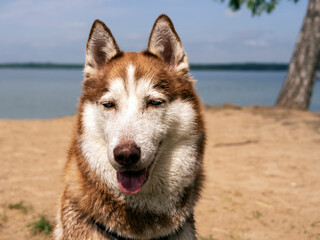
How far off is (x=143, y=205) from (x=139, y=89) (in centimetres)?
95

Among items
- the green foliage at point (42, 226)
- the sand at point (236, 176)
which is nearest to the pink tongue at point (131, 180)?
the sand at point (236, 176)

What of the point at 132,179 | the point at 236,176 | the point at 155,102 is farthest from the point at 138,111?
the point at 236,176

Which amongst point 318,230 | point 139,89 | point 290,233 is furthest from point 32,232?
point 318,230

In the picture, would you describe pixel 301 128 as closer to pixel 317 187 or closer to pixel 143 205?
pixel 317 187

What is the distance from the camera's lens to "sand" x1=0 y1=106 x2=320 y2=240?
472 centimetres

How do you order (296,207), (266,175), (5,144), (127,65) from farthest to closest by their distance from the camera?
1. (5,144)
2. (266,175)
3. (296,207)
4. (127,65)

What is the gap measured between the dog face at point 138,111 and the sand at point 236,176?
0.77 m

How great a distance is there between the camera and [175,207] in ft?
9.33

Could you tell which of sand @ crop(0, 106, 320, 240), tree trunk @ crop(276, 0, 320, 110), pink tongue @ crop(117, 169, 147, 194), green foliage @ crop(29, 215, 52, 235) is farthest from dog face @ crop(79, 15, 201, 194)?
tree trunk @ crop(276, 0, 320, 110)

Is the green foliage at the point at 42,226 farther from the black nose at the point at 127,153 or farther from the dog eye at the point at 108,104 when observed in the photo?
the black nose at the point at 127,153

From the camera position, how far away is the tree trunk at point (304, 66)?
1189 centimetres

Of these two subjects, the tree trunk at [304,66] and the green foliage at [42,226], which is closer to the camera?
the green foliage at [42,226]

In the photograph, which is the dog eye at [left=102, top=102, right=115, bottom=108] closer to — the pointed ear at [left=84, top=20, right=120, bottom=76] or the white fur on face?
the white fur on face

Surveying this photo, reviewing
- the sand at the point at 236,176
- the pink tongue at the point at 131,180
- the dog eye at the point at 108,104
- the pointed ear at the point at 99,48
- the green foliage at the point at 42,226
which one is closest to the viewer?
the pink tongue at the point at 131,180
